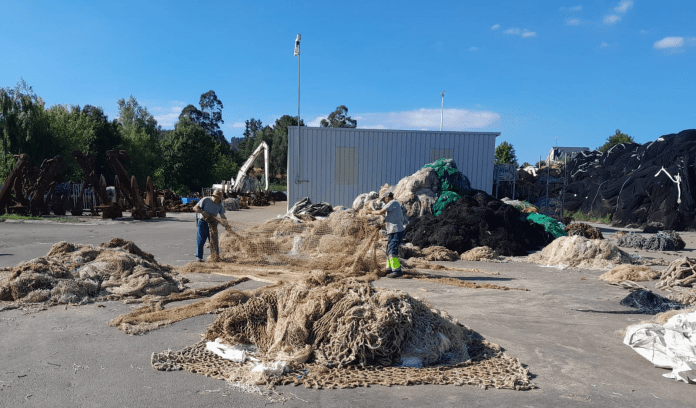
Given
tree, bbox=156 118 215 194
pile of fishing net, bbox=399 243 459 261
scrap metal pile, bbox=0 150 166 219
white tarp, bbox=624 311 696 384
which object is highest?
tree, bbox=156 118 215 194

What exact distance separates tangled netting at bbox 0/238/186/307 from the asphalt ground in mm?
401

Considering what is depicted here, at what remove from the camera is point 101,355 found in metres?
4.93

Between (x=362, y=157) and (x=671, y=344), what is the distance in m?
15.3

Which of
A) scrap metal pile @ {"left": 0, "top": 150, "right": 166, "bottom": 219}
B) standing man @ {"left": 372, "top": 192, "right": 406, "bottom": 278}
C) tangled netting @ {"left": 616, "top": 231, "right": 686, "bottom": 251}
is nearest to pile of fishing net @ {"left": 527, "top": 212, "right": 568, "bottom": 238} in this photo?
tangled netting @ {"left": 616, "top": 231, "right": 686, "bottom": 251}

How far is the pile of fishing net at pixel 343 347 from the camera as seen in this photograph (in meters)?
4.41

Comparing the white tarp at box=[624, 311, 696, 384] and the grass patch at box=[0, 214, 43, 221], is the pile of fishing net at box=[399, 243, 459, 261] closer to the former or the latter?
the white tarp at box=[624, 311, 696, 384]

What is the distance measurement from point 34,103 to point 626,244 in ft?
129

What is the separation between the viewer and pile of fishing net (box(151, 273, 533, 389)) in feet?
14.5

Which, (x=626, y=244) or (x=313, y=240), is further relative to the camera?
(x=626, y=244)

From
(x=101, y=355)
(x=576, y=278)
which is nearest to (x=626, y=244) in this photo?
(x=576, y=278)

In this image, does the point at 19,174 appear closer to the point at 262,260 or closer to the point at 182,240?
the point at 182,240

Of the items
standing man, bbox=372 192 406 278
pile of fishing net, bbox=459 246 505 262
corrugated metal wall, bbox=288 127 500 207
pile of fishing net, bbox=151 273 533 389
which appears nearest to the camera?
pile of fishing net, bbox=151 273 533 389

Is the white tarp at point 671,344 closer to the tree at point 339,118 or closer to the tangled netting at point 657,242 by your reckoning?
the tangled netting at point 657,242

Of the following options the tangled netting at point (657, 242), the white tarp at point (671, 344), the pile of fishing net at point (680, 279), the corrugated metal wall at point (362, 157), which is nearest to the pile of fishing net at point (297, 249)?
the white tarp at point (671, 344)
